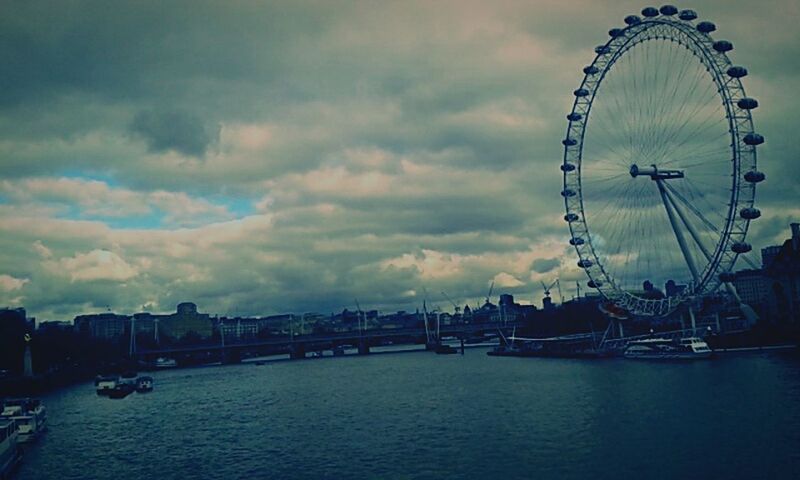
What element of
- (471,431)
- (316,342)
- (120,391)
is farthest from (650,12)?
(316,342)

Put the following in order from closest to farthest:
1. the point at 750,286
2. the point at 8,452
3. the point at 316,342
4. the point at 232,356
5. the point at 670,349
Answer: the point at 8,452, the point at 670,349, the point at 316,342, the point at 232,356, the point at 750,286

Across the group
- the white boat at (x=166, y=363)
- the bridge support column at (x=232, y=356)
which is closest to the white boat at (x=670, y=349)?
the bridge support column at (x=232, y=356)

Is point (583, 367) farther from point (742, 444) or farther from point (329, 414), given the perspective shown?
point (742, 444)

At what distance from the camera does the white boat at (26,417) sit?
39.4m

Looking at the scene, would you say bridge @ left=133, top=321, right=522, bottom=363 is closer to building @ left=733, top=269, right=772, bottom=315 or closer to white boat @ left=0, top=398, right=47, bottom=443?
Result: building @ left=733, top=269, right=772, bottom=315

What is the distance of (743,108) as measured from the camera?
53062mm

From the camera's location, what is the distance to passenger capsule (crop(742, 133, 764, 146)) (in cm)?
5253

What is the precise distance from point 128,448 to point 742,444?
27797 mm

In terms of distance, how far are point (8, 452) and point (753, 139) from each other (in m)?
50.0

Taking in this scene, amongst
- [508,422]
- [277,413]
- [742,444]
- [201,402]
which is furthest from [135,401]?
[742,444]

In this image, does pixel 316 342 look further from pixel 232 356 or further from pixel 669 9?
pixel 669 9

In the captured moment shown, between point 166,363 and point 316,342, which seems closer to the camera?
point 316,342

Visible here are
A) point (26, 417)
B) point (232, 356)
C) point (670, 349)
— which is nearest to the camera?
point (26, 417)

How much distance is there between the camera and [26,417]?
132 ft
